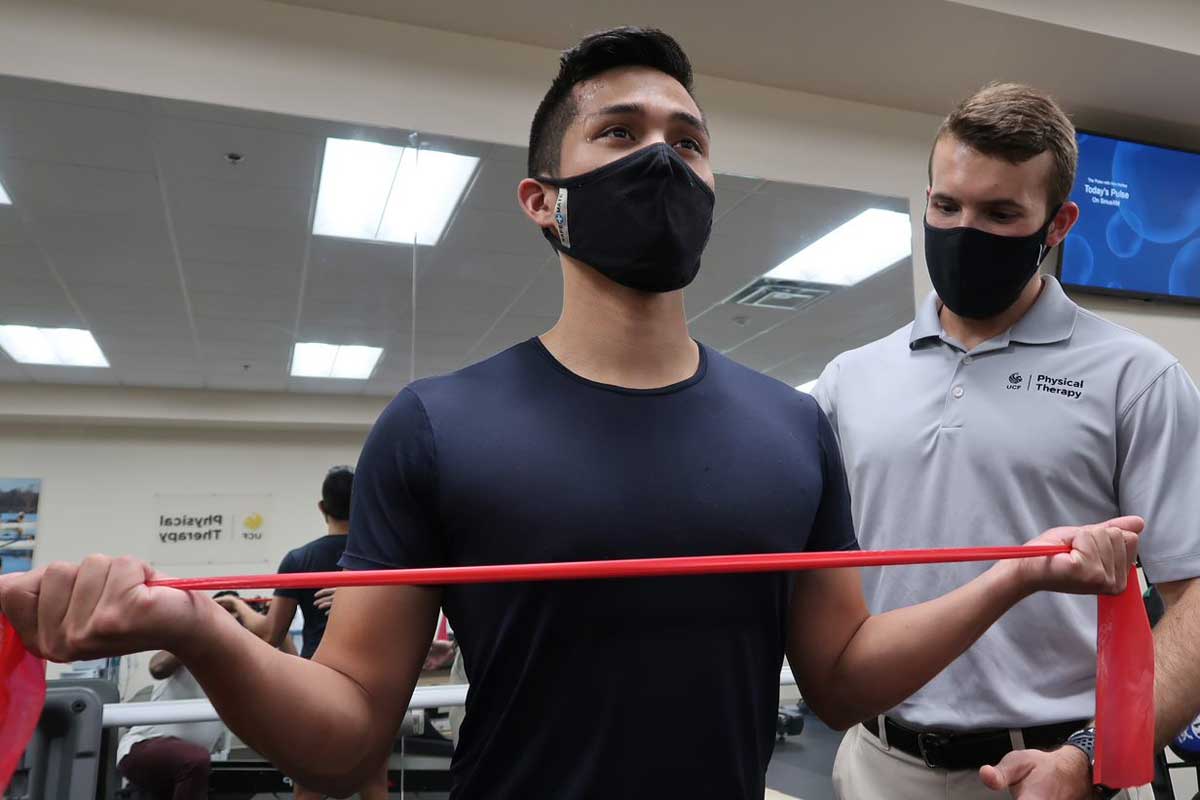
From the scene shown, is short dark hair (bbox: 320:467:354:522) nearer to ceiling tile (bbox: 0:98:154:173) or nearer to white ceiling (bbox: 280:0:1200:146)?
ceiling tile (bbox: 0:98:154:173)

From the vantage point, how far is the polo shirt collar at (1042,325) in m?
1.41

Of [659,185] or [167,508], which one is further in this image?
[167,508]

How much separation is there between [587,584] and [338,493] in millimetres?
2712

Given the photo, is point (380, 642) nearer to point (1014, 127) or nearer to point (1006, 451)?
point (1006, 451)

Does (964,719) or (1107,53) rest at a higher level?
(1107,53)

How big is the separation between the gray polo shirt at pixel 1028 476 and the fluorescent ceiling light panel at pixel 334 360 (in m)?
3.48

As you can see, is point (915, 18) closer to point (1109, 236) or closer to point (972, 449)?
point (1109, 236)

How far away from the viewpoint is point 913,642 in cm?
94

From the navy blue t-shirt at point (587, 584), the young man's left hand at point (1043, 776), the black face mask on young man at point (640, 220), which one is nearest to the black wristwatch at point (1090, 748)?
the young man's left hand at point (1043, 776)

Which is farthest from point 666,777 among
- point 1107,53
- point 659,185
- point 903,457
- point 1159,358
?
point 1107,53

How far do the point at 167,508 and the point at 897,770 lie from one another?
5927mm

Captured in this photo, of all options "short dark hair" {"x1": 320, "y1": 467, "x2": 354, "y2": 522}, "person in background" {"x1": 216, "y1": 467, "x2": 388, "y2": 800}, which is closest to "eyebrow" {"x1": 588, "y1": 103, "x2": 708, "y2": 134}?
"person in background" {"x1": 216, "y1": 467, "x2": 388, "y2": 800}

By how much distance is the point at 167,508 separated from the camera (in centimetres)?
609

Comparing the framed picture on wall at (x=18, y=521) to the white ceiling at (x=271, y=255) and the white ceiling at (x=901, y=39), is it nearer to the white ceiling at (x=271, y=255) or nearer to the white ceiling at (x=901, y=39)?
the white ceiling at (x=271, y=255)
